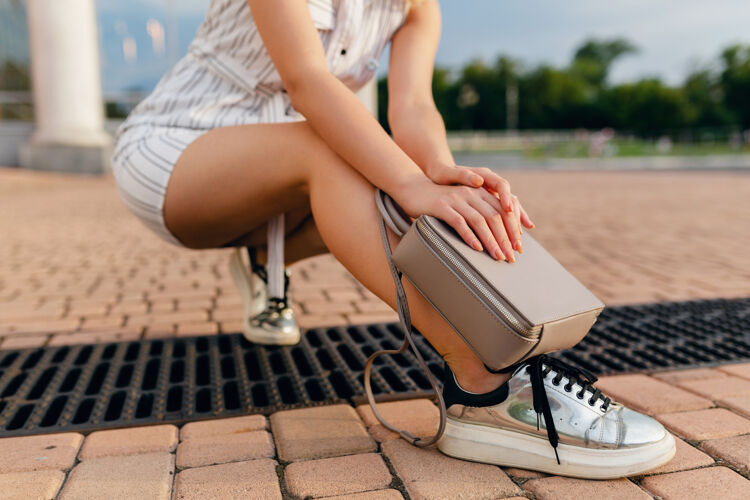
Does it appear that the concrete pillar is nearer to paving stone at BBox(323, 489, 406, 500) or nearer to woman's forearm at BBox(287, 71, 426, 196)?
woman's forearm at BBox(287, 71, 426, 196)

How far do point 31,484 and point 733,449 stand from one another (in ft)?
4.94

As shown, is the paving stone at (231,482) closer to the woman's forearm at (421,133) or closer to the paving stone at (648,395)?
the woman's forearm at (421,133)

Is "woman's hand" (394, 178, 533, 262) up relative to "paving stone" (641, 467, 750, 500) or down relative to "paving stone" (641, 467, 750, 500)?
up

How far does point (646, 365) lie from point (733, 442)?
0.54 m

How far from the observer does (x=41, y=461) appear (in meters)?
1.37

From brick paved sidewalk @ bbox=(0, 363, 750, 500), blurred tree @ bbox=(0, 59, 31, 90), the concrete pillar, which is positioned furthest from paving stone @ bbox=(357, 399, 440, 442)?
blurred tree @ bbox=(0, 59, 31, 90)

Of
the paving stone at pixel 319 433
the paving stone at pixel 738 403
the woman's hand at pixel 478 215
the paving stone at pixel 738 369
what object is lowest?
the paving stone at pixel 738 369

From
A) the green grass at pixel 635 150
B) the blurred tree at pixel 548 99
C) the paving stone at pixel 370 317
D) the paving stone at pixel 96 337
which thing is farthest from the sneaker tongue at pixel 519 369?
the blurred tree at pixel 548 99

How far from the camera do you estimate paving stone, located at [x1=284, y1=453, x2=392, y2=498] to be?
123 centimetres

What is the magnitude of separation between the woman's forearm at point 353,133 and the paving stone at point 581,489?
2.19 feet

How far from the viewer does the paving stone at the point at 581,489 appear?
1211mm

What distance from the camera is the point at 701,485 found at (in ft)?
4.08

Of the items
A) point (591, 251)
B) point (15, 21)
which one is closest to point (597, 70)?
point (15, 21)

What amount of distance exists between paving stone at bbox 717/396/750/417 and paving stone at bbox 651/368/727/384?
16 cm
